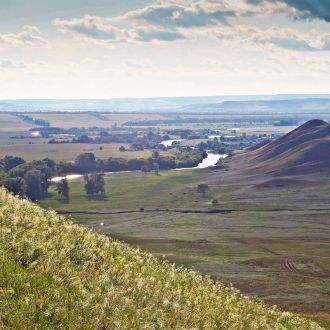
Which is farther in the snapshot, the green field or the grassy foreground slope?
the green field

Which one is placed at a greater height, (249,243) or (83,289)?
(83,289)

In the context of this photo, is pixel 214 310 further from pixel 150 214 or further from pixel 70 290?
pixel 150 214

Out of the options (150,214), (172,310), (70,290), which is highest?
(70,290)

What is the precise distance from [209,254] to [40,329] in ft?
370

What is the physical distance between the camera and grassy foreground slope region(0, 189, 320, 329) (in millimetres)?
16891

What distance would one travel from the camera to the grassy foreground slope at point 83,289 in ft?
55.4

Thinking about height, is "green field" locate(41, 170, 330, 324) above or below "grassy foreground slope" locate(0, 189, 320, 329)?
below

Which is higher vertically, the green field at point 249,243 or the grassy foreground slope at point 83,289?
the grassy foreground slope at point 83,289

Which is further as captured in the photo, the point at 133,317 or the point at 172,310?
the point at 172,310

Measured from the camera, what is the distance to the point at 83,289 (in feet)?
65.9

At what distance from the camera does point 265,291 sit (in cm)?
8981

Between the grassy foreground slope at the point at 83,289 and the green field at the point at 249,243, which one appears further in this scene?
the green field at the point at 249,243

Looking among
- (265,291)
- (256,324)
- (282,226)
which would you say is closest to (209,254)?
(265,291)

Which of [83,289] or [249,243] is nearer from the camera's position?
[83,289]
